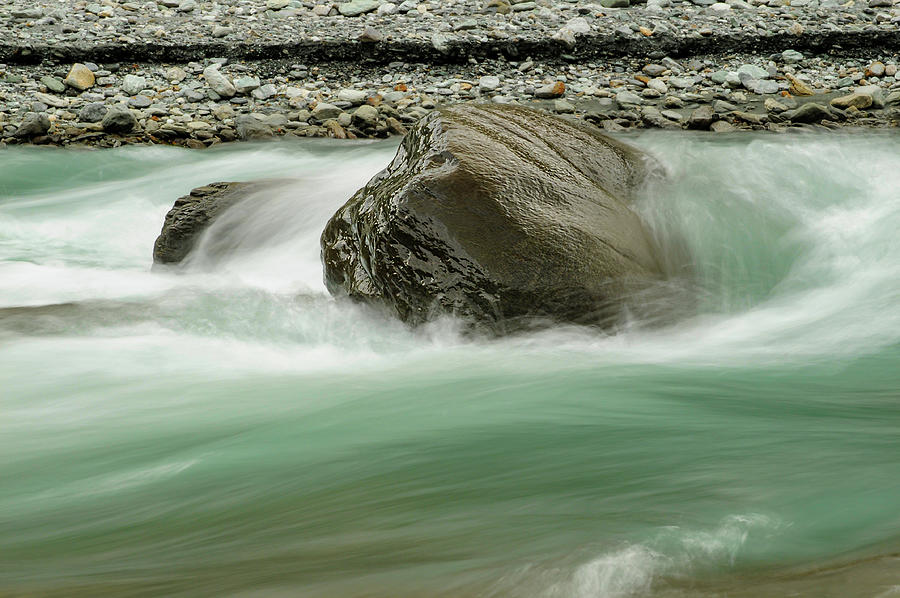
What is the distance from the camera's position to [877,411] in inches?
115

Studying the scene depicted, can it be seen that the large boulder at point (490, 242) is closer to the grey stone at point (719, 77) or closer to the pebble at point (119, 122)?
the pebble at point (119, 122)

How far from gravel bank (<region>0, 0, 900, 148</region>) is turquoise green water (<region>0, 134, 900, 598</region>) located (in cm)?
302

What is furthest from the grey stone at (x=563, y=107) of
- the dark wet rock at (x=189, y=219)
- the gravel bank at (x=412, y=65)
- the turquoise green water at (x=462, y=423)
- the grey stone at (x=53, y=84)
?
the grey stone at (x=53, y=84)

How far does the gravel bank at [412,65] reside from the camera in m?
8.77

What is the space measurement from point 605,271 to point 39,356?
2.69 meters

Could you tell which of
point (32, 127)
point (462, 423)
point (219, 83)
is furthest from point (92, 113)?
point (462, 423)

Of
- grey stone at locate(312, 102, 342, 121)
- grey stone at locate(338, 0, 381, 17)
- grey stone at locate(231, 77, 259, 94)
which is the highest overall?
grey stone at locate(338, 0, 381, 17)

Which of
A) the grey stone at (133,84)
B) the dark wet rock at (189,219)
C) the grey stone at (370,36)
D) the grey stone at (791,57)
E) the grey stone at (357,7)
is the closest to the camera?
the dark wet rock at (189,219)

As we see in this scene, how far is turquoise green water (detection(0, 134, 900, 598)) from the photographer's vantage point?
6.23 ft

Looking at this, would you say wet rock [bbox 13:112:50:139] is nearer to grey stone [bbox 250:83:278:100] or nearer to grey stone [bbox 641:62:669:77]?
grey stone [bbox 250:83:278:100]

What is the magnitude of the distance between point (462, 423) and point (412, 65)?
803 centimetres

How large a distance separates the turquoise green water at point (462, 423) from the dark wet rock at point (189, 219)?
0.14m

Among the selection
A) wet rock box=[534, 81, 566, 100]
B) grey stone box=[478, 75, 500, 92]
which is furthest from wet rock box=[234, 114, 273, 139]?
wet rock box=[534, 81, 566, 100]

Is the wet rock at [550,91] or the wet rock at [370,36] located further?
the wet rock at [370,36]
